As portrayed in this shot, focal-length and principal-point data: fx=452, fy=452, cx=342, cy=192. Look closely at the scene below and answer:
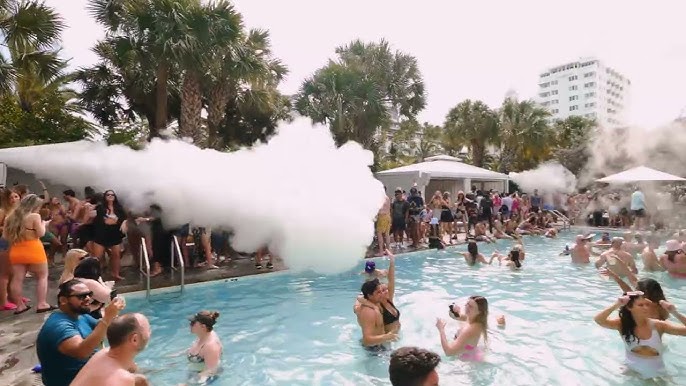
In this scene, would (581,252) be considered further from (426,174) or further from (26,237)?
(26,237)

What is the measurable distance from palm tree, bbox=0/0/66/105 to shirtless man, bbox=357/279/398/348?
931 centimetres

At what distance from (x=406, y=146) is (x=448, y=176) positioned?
27.1m

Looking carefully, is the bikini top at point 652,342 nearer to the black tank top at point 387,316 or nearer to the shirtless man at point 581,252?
the black tank top at point 387,316

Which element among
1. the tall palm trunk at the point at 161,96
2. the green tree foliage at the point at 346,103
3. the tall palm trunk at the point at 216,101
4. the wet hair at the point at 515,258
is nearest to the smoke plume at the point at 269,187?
the wet hair at the point at 515,258

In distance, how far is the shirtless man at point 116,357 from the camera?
254 centimetres

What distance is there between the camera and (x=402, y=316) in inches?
309

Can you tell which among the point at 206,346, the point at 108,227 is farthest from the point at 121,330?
the point at 108,227

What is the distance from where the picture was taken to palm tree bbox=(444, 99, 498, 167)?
31.4 meters

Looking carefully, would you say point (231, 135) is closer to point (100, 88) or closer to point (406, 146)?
point (100, 88)

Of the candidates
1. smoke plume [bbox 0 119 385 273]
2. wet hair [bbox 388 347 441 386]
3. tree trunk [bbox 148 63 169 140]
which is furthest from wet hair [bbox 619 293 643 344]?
tree trunk [bbox 148 63 169 140]

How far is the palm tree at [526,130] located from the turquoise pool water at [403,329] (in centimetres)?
2062

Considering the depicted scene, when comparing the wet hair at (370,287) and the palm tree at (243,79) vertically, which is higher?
the palm tree at (243,79)

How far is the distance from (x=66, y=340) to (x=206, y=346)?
222 cm

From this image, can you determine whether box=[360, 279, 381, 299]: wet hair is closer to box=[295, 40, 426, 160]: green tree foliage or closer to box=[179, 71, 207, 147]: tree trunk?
box=[179, 71, 207, 147]: tree trunk
